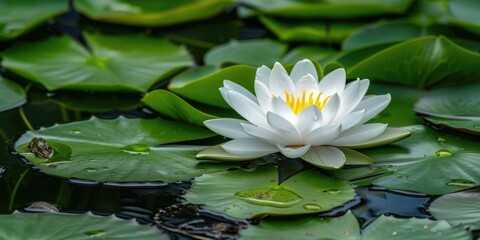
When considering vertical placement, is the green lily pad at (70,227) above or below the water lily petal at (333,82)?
below

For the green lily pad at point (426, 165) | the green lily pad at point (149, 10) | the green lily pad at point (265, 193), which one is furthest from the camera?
the green lily pad at point (149, 10)

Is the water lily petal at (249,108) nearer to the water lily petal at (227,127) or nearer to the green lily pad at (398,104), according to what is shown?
the water lily petal at (227,127)

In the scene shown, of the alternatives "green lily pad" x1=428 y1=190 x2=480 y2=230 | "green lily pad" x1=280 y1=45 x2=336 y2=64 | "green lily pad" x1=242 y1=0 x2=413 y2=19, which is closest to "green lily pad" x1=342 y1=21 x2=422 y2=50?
"green lily pad" x1=280 y1=45 x2=336 y2=64

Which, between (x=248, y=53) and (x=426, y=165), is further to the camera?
(x=248, y=53)

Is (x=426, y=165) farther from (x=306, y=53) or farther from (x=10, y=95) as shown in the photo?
(x=10, y=95)

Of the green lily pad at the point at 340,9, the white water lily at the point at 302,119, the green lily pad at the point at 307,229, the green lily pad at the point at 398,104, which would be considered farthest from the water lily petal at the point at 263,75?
the green lily pad at the point at 340,9

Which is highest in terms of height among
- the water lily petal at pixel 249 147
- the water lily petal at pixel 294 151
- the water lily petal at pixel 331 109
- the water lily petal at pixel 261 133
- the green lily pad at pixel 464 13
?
the green lily pad at pixel 464 13

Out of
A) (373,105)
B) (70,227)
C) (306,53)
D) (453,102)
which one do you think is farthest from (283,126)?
(306,53)

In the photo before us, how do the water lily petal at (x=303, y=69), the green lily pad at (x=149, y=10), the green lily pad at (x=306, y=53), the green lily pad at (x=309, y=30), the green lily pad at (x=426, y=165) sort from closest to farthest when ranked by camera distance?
1. the green lily pad at (x=426, y=165)
2. the water lily petal at (x=303, y=69)
3. the green lily pad at (x=306, y=53)
4. the green lily pad at (x=309, y=30)
5. the green lily pad at (x=149, y=10)
